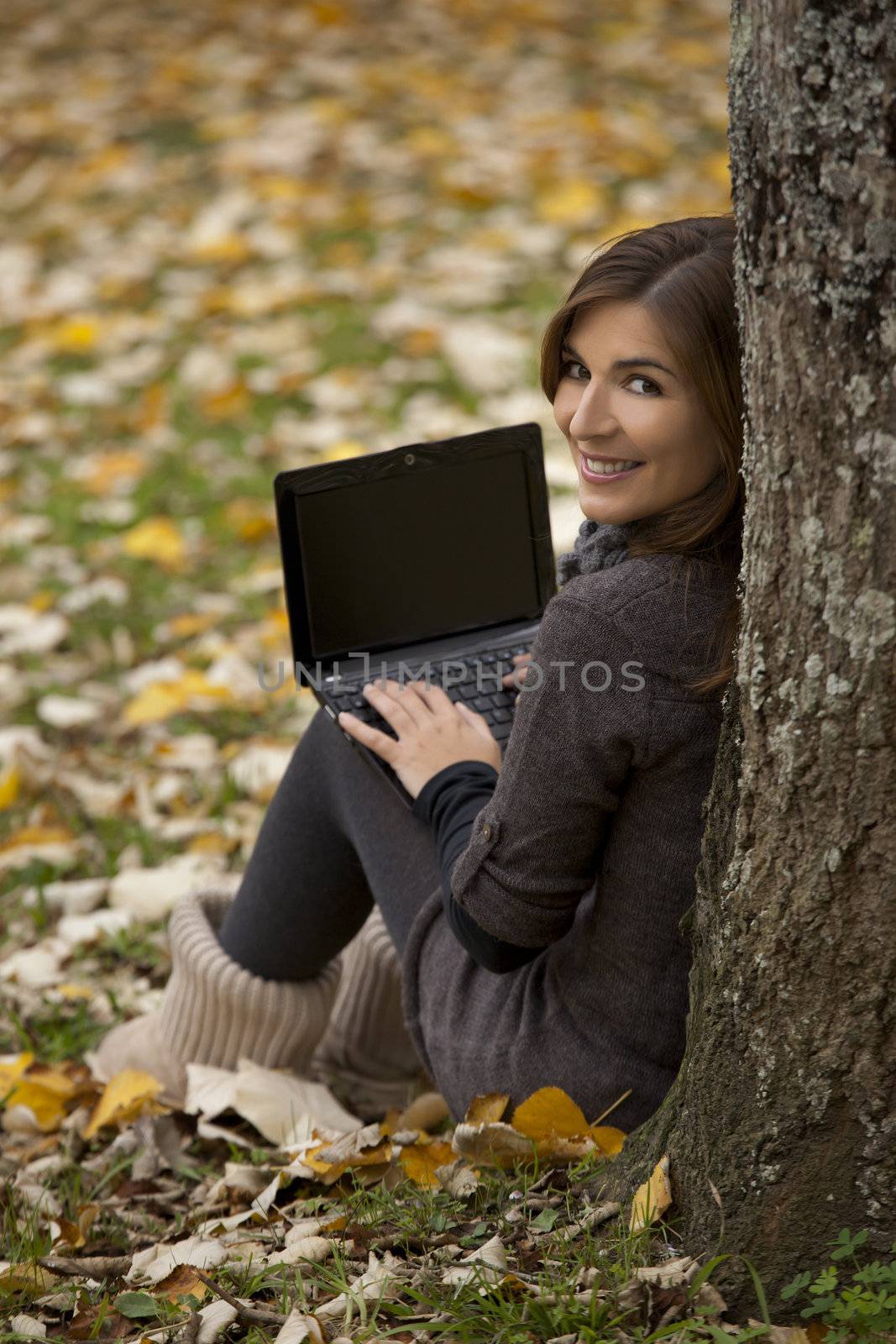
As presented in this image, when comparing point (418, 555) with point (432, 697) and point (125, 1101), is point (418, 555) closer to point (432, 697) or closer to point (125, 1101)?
point (432, 697)

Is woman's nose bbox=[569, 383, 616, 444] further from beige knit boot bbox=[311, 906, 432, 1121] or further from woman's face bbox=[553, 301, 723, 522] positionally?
beige knit boot bbox=[311, 906, 432, 1121]

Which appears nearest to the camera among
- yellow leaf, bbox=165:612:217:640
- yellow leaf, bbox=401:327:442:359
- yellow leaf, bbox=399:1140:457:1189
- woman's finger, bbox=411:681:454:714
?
yellow leaf, bbox=399:1140:457:1189

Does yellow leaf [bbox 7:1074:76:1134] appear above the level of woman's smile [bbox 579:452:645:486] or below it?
below

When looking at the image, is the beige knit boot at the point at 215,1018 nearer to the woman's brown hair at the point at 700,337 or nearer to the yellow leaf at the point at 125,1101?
the yellow leaf at the point at 125,1101

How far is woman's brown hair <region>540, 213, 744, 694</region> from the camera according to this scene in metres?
1.42

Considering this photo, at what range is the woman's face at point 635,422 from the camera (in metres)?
1.45

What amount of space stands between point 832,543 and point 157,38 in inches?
251

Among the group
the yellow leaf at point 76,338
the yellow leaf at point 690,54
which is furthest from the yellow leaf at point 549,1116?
the yellow leaf at point 690,54

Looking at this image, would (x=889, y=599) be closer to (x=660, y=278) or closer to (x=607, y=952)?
(x=660, y=278)

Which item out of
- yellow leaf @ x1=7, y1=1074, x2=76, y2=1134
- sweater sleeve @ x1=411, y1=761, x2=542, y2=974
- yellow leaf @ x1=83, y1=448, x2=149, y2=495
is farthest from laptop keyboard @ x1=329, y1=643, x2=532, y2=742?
yellow leaf @ x1=83, y1=448, x2=149, y2=495

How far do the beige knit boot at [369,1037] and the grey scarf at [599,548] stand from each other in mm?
869

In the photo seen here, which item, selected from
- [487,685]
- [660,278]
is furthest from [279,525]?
[660,278]

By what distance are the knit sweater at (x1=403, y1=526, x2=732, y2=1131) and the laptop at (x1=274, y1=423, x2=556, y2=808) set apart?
1.12 feet

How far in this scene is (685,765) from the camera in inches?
56.5
